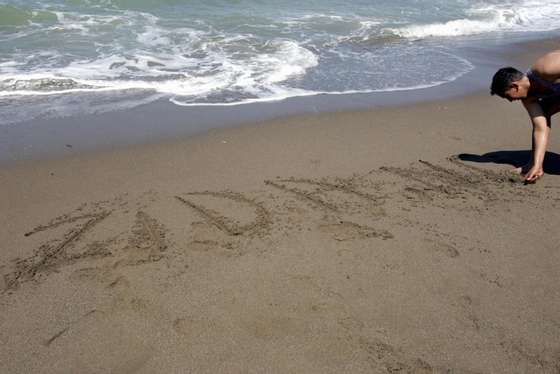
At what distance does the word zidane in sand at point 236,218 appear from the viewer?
348 centimetres

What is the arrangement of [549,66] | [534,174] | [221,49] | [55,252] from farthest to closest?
1. [221,49]
2. [534,174]
3. [549,66]
4. [55,252]

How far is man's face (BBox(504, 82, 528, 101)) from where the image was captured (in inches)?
176

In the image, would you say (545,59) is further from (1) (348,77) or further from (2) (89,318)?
(2) (89,318)

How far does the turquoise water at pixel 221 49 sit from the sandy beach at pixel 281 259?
1.95 meters

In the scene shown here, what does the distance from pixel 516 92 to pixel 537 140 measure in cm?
48

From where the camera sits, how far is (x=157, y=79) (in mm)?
7328

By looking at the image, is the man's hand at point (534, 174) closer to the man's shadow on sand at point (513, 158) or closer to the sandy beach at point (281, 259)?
the sandy beach at point (281, 259)

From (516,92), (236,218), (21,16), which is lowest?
(236,218)

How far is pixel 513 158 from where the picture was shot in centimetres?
506

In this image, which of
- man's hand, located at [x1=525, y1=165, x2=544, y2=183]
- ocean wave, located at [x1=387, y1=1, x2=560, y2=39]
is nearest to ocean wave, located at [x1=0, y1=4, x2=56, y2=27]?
ocean wave, located at [x1=387, y1=1, x2=560, y2=39]

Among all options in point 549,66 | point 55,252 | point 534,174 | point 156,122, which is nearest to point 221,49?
point 156,122

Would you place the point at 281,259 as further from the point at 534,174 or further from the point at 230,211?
the point at 534,174

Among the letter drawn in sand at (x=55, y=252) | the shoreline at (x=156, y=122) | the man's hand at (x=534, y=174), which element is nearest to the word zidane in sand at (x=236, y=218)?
the letter drawn in sand at (x=55, y=252)

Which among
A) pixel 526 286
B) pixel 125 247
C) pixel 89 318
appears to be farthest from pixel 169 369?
pixel 526 286
